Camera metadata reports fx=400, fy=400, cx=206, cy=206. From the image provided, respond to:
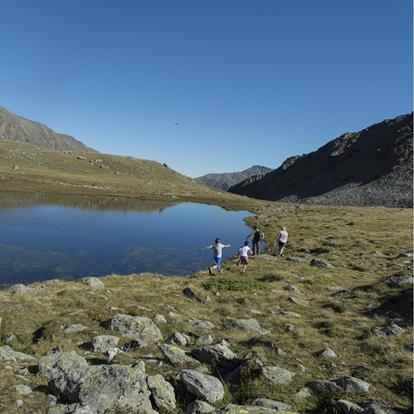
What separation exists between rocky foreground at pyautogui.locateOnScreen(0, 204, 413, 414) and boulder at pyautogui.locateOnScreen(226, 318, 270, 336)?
6cm

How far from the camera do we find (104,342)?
47.9 feet

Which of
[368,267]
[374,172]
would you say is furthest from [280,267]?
[374,172]

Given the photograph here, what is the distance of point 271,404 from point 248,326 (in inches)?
282

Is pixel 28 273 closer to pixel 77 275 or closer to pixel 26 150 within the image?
pixel 77 275

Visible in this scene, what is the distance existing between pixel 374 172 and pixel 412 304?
619 feet

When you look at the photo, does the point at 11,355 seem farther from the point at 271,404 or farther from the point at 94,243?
the point at 94,243

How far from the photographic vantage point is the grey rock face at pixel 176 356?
1300cm

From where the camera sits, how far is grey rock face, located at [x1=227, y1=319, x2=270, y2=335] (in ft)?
56.4

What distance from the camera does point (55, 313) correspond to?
712 inches

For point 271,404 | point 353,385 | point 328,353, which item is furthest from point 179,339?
point 353,385

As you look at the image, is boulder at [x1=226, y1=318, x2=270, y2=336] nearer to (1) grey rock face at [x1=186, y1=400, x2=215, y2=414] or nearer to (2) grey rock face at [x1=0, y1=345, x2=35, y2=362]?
(1) grey rock face at [x1=186, y1=400, x2=215, y2=414]

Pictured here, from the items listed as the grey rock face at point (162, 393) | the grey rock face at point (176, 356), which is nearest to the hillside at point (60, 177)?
the grey rock face at point (176, 356)

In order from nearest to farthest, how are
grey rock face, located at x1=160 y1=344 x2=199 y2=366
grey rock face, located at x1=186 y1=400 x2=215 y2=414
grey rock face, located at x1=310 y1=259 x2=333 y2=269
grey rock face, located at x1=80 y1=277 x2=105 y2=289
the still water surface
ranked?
grey rock face, located at x1=186 y1=400 x2=215 y2=414 < grey rock face, located at x1=160 y1=344 x2=199 y2=366 < grey rock face, located at x1=80 y1=277 x2=105 y2=289 < grey rock face, located at x1=310 y1=259 x2=333 y2=269 < the still water surface

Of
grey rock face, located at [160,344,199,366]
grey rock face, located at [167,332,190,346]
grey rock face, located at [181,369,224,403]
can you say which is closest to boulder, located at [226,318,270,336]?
grey rock face, located at [167,332,190,346]
